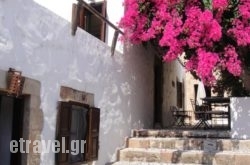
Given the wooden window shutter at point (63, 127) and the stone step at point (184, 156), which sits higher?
the wooden window shutter at point (63, 127)

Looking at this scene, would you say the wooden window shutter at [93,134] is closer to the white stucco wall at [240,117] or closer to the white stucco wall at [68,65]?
the white stucco wall at [68,65]

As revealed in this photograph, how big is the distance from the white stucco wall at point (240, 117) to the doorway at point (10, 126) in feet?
16.3

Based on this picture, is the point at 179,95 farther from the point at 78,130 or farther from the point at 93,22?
the point at 78,130

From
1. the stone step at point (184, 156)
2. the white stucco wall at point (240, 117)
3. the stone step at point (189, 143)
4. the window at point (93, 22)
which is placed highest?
the window at point (93, 22)

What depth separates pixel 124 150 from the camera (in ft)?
28.0

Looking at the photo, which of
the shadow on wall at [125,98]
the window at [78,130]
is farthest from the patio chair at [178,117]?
the window at [78,130]

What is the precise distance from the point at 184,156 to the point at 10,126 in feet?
12.7

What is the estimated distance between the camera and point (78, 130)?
698cm

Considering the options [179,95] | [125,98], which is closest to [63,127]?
[125,98]

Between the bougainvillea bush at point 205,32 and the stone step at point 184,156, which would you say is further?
the stone step at point 184,156

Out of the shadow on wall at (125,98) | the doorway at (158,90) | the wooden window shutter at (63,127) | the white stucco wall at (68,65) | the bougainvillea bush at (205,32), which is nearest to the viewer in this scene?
the white stucco wall at (68,65)

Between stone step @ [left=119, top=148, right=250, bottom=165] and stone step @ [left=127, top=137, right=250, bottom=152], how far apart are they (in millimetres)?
220

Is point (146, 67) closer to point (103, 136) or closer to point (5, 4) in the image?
point (103, 136)

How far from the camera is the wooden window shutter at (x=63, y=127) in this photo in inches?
241
